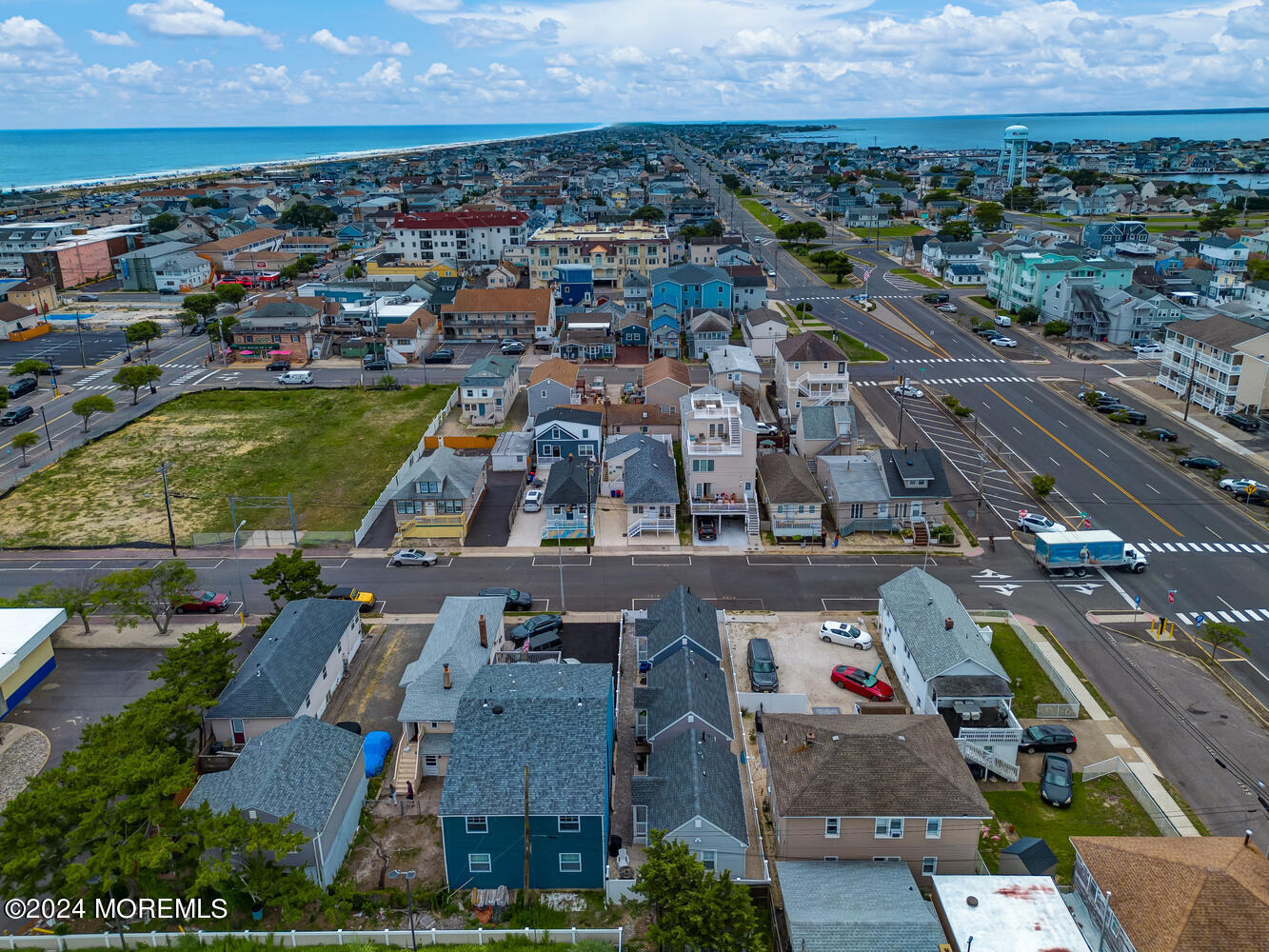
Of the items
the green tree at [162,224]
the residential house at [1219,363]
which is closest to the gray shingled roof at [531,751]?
the residential house at [1219,363]

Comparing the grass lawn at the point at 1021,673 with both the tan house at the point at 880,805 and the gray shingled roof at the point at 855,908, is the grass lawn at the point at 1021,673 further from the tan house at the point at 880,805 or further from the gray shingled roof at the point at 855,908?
the gray shingled roof at the point at 855,908

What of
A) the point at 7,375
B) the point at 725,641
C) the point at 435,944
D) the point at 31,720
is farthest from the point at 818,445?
the point at 7,375

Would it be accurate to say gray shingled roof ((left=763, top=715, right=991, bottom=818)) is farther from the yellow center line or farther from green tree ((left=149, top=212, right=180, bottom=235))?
green tree ((left=149, top=212, right=180, bottom=235))

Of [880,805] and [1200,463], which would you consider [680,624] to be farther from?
[1200,463]

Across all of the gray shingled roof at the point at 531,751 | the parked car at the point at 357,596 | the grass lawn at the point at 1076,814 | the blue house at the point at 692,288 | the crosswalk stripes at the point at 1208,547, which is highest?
the blue house at the point at 692,288

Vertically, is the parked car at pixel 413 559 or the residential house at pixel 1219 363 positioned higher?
the residential house at pixel 1219 363

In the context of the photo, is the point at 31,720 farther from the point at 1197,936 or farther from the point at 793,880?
the point at 1197,936
